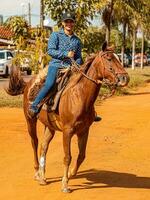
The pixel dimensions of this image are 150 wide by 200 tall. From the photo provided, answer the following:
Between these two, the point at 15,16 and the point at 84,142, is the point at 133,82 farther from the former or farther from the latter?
the point at 84,142

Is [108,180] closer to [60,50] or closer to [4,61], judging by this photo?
[60,50]

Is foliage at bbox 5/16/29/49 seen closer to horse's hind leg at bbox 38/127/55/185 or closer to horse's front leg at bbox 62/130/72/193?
horse's hind leg at bbox 38/127/55/185

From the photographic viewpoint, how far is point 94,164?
10.8m

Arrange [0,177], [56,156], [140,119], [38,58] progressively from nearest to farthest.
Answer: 1. [0,177]
2. [56,156]
3. [140,119]
4. [38,58]

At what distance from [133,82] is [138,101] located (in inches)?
392

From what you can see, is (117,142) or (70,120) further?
(117,142)

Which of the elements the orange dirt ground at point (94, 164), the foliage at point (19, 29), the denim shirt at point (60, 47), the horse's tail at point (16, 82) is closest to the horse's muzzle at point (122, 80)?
the denim shirt at point (60, 47)

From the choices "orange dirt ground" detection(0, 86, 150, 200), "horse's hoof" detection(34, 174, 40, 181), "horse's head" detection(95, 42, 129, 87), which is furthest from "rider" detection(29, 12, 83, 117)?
"orange dirt ground" detection(0, 86, 150, 200)

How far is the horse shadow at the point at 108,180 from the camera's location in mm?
9045

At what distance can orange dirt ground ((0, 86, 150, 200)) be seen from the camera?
8.52 m

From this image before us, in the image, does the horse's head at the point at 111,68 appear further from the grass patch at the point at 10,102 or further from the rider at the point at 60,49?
the grass patch at the point at 10,102

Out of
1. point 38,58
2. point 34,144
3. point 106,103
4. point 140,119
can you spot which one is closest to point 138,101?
point 106,103

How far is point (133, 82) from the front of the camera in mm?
33500

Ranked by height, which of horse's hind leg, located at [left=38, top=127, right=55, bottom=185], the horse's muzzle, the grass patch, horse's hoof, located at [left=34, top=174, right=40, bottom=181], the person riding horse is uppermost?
the person riding horse
